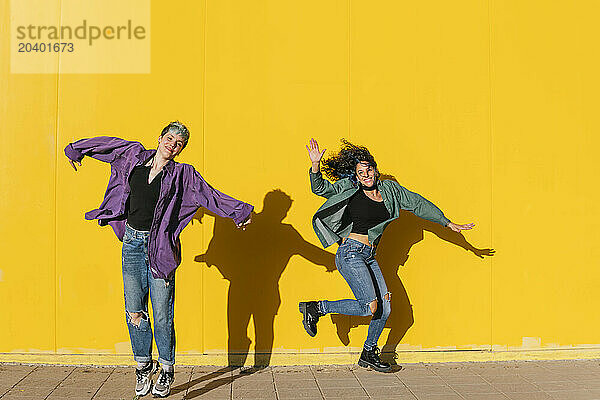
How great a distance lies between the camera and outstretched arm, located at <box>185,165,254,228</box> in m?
6.30

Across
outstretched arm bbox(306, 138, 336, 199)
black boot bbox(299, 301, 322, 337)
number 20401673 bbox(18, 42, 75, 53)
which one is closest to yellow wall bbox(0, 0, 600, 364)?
number 20401673 bbox(18, 42, 75, 53)

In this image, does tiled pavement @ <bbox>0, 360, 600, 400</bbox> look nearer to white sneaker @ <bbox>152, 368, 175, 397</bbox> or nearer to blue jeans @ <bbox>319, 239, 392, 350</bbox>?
white sneaker @ <bbox>152, 368, 175, 397</bbox>

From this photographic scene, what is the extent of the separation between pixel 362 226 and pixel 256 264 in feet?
4.15

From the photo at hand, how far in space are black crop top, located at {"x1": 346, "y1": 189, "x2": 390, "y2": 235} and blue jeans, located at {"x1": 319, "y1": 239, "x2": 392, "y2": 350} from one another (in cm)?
17

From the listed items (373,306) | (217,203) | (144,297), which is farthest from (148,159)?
(373,306)

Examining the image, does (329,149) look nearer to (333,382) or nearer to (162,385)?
(333,382)

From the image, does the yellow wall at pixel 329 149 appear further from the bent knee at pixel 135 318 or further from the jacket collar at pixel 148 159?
the bent knee at pixel 135 318

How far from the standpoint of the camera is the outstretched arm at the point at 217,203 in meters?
6.30

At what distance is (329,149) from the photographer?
298 inches

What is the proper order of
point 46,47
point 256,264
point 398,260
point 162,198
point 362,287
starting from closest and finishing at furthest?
point 162,198 → point 362,287 → point 46,47 → point 256,264 → point 398,260

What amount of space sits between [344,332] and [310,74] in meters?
2.73

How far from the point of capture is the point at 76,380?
6.88 m

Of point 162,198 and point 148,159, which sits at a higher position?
point 148,159

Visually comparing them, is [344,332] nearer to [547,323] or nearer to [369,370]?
[369,370]
